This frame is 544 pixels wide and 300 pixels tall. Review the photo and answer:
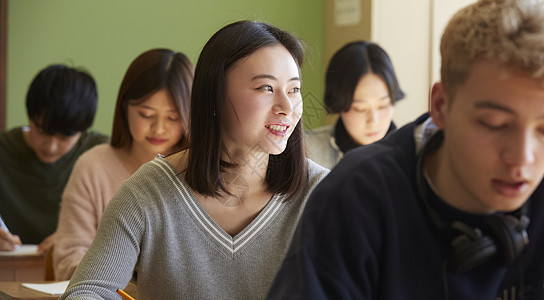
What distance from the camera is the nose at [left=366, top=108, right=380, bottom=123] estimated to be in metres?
3.06

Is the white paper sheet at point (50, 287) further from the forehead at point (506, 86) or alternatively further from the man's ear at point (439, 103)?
the forehead at point (506, 86)

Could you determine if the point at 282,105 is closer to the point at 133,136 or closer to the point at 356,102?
the point at 133,136

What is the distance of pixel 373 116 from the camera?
10.1 feet

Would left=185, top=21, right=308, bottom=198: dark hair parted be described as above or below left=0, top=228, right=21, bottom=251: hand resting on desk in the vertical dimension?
above

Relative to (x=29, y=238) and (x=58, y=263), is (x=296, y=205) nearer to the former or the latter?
(x=58, y=263)

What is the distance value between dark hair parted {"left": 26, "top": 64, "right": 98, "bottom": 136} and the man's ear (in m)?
2.43

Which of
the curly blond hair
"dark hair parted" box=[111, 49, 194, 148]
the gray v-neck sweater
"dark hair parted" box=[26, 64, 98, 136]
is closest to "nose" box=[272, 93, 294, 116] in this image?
the gray v-neck sweater

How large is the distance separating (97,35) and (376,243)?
3.69 metres

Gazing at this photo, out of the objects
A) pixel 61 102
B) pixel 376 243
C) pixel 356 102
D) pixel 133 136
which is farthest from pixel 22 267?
pixel 376 243

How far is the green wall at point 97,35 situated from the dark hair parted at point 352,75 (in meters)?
1.17

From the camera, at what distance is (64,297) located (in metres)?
1.46

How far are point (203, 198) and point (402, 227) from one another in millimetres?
684

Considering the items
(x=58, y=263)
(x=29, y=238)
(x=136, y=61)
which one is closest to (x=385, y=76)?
(x=136, y=61)

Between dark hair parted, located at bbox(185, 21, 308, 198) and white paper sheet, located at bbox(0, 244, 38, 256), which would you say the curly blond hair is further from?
white paper sheet, located at bbox(0, 244, 38, 256)
